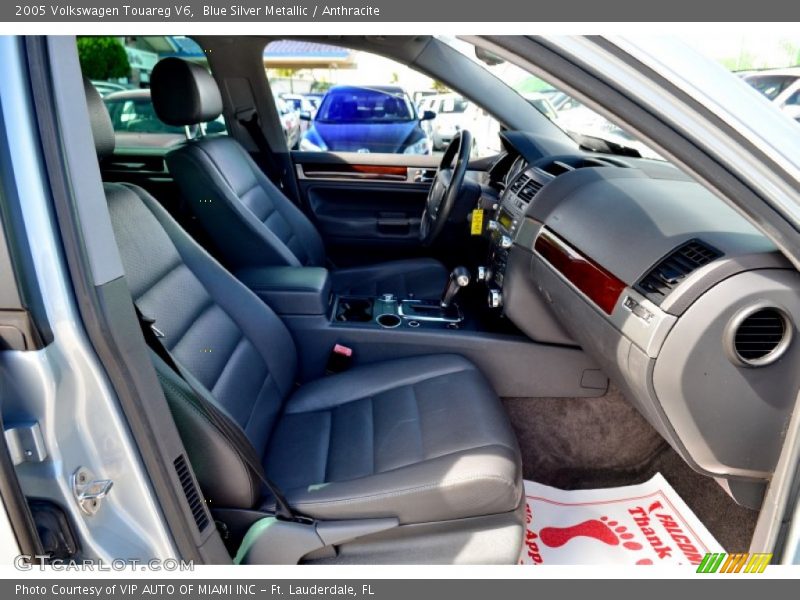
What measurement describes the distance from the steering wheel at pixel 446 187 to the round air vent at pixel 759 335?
4.17 ft

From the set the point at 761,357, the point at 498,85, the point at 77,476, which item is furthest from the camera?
the point at 498,85

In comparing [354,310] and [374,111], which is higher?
[374,111]

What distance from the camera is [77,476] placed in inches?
37.0

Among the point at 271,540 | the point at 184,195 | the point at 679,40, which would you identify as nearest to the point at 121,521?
the point at 271,540

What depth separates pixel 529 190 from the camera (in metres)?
1.92

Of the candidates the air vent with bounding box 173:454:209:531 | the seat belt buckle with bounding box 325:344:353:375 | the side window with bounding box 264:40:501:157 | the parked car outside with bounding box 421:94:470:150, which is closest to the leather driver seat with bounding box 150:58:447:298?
the seat belt buckle with bounding box 325:344:353:375

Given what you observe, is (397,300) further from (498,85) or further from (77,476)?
(77,476)

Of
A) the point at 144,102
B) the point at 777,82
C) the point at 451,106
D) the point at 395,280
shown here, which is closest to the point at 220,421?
the point at 395,280

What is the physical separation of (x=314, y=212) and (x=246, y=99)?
0.63 metres

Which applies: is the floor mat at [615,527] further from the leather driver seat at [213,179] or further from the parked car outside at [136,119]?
the parked car outside at [136,119]

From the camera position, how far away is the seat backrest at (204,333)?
1175mm

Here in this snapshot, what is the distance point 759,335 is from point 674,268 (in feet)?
0.62

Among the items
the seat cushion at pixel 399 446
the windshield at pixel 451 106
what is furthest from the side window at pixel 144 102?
the windshield at pixel 451 106

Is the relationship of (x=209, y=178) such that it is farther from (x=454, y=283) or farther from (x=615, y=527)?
(x=615, y=527)
